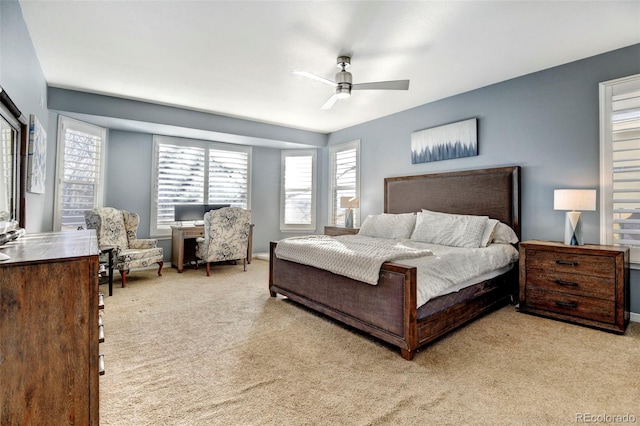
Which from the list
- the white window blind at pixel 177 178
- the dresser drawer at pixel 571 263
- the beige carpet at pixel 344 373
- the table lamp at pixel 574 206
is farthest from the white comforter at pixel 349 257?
the white window blind at pixel 177 178

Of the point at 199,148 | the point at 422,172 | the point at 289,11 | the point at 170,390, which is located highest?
the point at 289,11

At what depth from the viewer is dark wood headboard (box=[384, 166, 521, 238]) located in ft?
11.9

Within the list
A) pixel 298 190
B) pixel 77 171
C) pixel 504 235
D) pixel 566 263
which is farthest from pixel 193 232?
pixel 566 263

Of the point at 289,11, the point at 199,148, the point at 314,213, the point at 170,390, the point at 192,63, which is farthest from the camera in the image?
the point at 314,213

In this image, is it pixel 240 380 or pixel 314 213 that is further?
pixel 314 213

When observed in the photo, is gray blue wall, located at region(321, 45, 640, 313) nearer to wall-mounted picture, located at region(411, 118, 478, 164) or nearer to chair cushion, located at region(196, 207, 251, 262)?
wall-mounted picture, located at region(411, 118, 478, 164)

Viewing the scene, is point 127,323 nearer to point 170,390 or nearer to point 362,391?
point 170,390

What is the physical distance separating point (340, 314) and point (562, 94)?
A: 10.8 ft

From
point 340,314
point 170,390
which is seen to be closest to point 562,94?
point 340,314

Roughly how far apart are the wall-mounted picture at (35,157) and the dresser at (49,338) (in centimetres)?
197

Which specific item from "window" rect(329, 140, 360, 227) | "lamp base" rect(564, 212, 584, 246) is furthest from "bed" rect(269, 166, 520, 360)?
"window" rect(329, 140, 360, 227)

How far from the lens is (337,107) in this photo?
185 inches

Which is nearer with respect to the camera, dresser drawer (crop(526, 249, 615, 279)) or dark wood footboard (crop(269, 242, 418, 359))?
dark wood footboard (crop(269, 242, 418, 359))

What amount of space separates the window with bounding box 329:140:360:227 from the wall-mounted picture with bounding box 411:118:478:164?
126 cm
